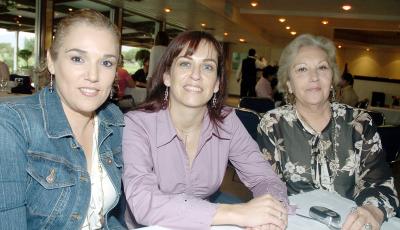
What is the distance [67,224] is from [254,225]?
655mm

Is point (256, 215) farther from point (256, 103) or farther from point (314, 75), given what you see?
point (256, 103)

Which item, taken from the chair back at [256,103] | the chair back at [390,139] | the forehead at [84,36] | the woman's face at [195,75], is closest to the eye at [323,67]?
the woman's face at [195,75]

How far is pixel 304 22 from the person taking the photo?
10.9 m

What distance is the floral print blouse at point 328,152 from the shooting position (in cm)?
188

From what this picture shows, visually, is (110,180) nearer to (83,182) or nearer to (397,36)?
(83,182)

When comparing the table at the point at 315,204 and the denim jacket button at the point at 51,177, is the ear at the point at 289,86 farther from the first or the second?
the denim jacket button at the point at 51,177

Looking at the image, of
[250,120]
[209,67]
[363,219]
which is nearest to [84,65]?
[209,67]

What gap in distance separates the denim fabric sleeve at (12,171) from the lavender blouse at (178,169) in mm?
373

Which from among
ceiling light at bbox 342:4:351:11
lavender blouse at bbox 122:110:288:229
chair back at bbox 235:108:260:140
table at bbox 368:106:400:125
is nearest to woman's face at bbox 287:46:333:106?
lavender blouse at bbox 122:110:288:229

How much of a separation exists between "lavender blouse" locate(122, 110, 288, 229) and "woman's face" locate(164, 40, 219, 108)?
0.47 ft

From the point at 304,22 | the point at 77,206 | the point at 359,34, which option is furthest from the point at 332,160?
the point at 359,34

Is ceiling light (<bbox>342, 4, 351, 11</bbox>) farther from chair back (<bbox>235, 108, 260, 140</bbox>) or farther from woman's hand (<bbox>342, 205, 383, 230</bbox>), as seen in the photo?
woman's hand (<bbox>342, 205, 383, 230</bbox>)

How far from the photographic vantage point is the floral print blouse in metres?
1.88

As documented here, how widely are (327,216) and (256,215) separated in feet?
0.84
